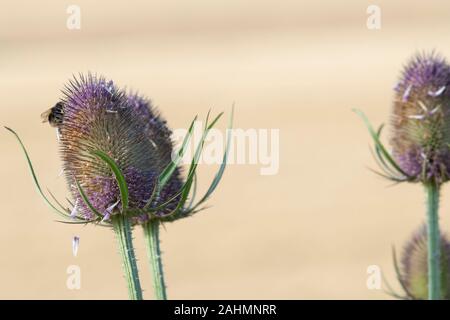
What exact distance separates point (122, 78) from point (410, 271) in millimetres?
28385

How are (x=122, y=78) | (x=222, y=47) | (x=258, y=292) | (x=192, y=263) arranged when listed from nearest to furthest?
(x=258, y=292) < (x=192, y=263) < (x=122, y=78) < (x=222, y=47)

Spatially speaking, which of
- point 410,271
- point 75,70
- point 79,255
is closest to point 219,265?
point 79,255

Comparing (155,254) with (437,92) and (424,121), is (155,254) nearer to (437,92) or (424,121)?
(424,121)

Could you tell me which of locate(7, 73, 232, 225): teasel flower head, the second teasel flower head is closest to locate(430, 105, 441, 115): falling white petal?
the second teasel flower head

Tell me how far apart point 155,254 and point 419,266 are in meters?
1.74

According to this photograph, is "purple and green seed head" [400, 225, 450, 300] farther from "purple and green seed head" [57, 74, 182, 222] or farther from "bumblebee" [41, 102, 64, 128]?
"bumblebee" [41, 102, 64, 128]

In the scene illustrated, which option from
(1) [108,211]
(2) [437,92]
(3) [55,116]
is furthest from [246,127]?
(1) [108,211]

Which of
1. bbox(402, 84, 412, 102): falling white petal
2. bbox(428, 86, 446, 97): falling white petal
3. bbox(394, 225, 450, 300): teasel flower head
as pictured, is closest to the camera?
bbox(428, 86, 446, 97): falling white petal

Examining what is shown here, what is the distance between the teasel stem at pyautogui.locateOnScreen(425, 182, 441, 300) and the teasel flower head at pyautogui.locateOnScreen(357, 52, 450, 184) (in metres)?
0.11

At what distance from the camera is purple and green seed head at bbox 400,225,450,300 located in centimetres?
650

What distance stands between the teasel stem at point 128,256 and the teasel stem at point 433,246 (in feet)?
4.71

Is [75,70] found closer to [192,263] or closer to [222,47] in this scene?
[222,47]

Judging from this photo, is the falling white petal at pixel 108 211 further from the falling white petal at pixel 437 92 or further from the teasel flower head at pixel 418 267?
the falling white petal at pixel 437 92
